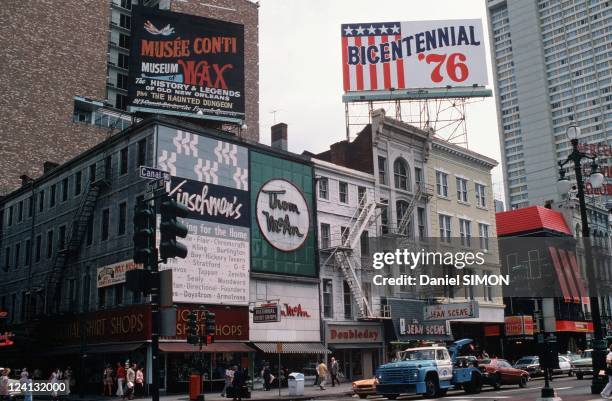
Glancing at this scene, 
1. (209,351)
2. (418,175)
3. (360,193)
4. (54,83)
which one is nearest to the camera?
(209,351)

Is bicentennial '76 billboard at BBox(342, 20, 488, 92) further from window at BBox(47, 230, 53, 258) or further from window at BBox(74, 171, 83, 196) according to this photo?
window at BBox(47, 230, 53, 258)

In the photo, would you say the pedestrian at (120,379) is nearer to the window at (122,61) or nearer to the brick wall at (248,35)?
the brick wall at (248,35)

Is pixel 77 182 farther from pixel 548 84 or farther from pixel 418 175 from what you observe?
pixel 548 84

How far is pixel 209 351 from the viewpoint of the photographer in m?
34.8

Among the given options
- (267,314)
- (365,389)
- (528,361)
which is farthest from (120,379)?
(528,361)

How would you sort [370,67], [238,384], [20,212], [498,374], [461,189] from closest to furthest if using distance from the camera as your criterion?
[238,384]
[498,374]
[20,212]
[370,67]
[461,189]

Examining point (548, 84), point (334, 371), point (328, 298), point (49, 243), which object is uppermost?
point (548, 84)

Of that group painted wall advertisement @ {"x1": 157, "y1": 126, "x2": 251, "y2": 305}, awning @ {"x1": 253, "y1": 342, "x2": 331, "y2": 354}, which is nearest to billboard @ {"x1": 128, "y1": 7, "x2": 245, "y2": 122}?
painted wall advertisement @ {"x1": 157, "y1": 126, "x2": 251, "y2": 305}

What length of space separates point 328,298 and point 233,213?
9449 mm

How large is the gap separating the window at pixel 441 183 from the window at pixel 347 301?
13.0 meters

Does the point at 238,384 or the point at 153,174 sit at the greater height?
the point at 153,174

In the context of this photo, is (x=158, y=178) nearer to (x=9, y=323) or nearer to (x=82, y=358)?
A: (x=82, y=358)

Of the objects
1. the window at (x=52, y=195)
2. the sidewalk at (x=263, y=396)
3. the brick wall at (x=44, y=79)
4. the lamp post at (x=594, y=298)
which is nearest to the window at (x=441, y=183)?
the sidewalk at (x=263, y=396)

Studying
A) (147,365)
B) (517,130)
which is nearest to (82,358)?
(147,365)
